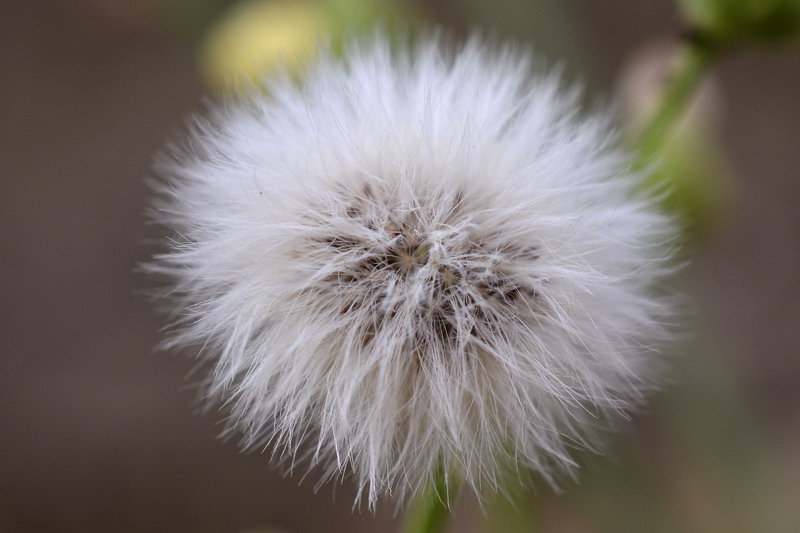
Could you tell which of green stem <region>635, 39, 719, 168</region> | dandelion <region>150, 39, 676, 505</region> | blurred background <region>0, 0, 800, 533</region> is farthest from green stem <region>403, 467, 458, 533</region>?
blurred background <region>0, 0, 800, 533</region>

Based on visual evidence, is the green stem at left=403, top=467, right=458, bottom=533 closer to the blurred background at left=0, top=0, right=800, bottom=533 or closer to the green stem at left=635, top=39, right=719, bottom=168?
the green stem at left=635, top=39, right=719, bottom=168

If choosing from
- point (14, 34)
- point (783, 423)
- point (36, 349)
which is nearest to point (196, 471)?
point (36, 349)

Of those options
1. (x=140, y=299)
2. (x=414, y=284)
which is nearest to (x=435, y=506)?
(x=414, y=284)

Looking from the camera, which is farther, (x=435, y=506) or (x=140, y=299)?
(x=140, y=299)

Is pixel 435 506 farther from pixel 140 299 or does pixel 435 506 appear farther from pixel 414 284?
pixel 140 299

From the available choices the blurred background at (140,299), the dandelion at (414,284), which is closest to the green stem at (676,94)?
the dandelion at (414,284)
